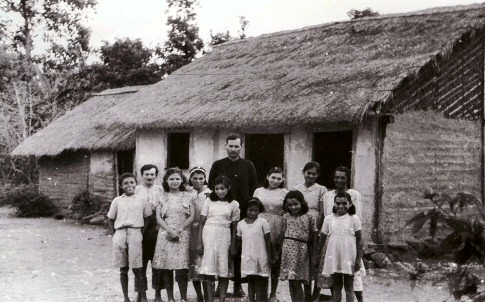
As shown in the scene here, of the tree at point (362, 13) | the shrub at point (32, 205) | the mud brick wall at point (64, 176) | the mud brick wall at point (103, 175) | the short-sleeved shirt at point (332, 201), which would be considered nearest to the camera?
the short-sleeved shirt at point (332, 201)

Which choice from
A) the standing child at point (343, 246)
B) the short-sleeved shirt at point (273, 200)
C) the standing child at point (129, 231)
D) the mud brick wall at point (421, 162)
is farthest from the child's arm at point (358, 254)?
the mud brick wall at point (421, 162)

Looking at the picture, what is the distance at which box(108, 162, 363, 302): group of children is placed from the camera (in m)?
5.87

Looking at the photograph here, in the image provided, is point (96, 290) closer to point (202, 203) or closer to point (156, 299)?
point (156, 299)

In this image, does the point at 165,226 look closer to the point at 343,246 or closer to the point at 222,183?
the point at 222,183

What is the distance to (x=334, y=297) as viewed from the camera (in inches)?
231

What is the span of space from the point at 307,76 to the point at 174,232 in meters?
5.50

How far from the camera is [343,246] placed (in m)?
5.79

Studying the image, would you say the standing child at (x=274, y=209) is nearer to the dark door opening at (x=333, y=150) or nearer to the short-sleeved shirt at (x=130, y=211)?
the short-sleeved shirt at (x=130, y=211)

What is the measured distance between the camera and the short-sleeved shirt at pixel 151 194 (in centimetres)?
657

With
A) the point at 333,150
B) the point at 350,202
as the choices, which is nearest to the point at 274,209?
the point at 350,202

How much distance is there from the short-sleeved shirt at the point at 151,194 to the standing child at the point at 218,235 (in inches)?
22.8

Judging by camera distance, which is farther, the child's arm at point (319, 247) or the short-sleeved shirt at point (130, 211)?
the short-sleeved shirt at point (130, 211)

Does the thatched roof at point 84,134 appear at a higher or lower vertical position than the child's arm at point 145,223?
higher

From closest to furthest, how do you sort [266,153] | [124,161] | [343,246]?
[343,246] → [266,153] → [124,161]
